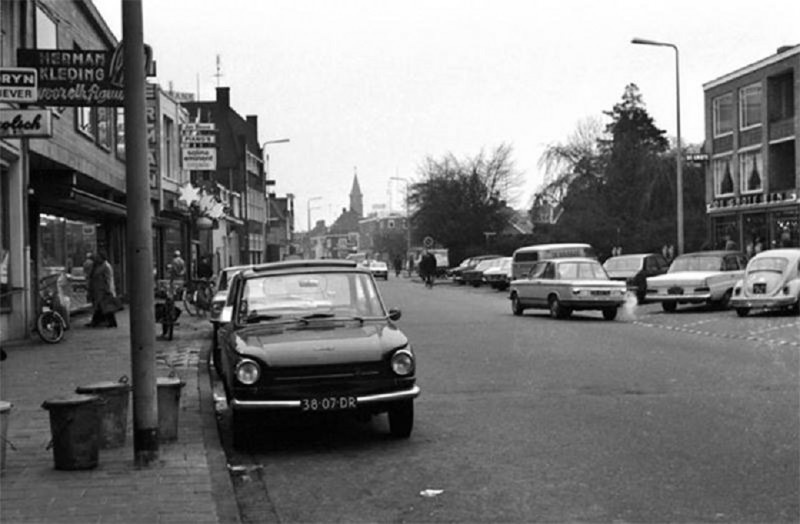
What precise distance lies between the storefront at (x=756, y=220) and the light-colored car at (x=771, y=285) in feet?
63.6

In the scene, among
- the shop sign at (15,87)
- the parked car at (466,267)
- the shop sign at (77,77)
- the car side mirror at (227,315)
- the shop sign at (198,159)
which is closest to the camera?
the shop sign at (15,87)

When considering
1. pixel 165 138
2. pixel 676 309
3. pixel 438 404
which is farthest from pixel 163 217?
pixel 438 404

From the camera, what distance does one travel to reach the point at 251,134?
3912 inches

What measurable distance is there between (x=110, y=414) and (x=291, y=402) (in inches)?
58.0

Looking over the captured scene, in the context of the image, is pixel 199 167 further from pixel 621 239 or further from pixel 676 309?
pixel 621 239

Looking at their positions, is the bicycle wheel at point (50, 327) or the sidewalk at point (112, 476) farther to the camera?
the bicycle wheel at point (50, 327)

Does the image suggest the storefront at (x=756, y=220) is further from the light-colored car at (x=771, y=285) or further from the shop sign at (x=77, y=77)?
the shop sign at (x=77, y=77)

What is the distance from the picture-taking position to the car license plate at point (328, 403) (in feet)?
29.3

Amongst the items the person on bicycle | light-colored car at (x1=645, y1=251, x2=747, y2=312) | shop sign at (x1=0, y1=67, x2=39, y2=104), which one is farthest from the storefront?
shop sign at (x1=0, y1=67, x2=39, y2=104)

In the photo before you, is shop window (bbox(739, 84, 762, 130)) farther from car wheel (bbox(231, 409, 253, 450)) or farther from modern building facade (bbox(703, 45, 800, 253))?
car wheel (bbox(231, 409, 253, 450))

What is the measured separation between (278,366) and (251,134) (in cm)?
9218

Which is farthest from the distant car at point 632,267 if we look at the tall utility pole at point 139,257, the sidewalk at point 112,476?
the tall utility pole at point 139,257

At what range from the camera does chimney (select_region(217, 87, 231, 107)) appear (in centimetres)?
9069

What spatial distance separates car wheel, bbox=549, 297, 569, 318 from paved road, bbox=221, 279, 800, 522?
926 centimetres
